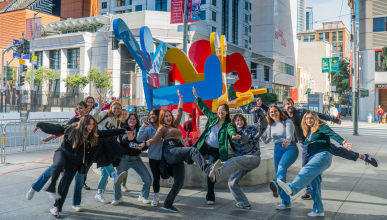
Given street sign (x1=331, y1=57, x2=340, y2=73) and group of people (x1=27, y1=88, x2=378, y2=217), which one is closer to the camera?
group of people (x1=27, y1=88, x2=378, y2=217)

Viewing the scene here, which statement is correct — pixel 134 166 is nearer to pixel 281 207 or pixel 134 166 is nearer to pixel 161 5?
pixel 281 207

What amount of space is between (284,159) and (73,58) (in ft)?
176

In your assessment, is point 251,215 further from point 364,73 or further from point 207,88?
point 364,73

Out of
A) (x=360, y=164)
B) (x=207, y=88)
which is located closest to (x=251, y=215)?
(x=207, y=88)

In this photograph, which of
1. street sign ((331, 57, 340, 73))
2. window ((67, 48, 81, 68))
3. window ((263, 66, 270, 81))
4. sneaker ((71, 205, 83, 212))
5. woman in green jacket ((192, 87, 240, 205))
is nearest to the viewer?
sneaker ((71, 205, 83, 212))

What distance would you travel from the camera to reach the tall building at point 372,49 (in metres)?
35.3

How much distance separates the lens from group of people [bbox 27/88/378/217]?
485cm

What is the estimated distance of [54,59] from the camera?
55.5 m

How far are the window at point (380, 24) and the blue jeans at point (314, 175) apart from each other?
121ft

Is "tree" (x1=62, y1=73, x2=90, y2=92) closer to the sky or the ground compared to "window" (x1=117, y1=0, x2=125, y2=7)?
closer to the ground

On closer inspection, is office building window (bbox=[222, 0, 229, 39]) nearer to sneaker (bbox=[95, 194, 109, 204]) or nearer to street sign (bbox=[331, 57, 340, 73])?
street sign (bbox=[331, 57, 340, 73])

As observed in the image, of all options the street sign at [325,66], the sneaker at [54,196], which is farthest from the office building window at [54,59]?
the sneaker at [54,196]

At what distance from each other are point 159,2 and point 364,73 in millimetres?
32593

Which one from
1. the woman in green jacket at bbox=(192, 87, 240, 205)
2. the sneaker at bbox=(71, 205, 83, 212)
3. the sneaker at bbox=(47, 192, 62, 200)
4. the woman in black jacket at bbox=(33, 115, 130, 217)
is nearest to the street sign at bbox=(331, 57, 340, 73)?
the woman in green jacket at bbox=(192, 87, 240, 205)
